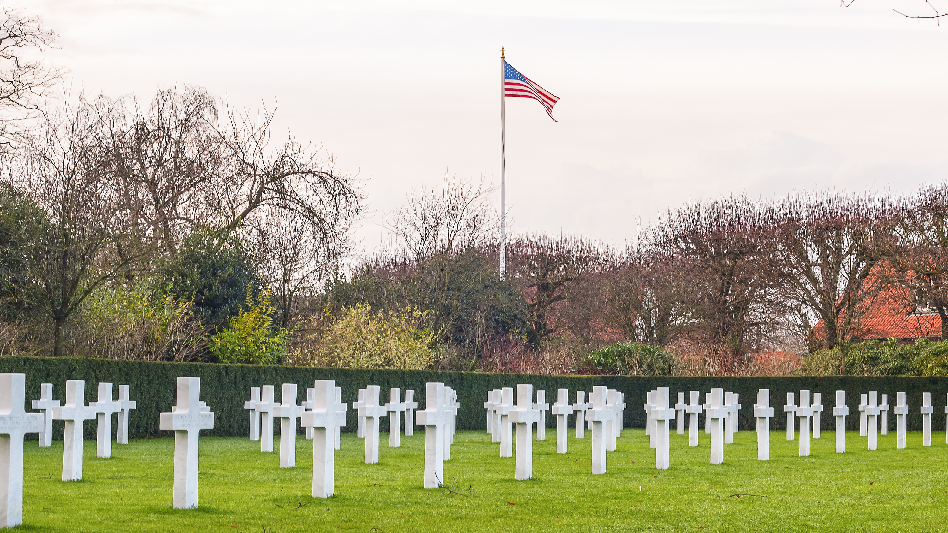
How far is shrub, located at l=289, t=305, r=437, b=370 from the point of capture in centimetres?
2742

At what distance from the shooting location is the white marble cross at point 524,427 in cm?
1123

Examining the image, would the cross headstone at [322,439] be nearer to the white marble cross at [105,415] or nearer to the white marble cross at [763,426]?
the white marble cross at [105,415]

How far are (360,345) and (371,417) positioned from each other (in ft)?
53.0

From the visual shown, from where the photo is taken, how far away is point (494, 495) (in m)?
9.95

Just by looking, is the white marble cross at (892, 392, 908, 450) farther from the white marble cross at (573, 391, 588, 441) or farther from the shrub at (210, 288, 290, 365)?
the shrub at (210, 288, 290, 365)

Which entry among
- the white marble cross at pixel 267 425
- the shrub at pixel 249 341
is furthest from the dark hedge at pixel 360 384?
the white marble cross at pixel 267 425

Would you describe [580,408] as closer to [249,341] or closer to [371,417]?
[371,417]

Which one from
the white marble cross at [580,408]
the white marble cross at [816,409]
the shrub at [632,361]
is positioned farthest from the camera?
the shrub at [632,361]

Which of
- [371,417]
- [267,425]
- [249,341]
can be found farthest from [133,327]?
[371,417]

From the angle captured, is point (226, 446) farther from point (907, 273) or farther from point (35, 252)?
point (907, 273)

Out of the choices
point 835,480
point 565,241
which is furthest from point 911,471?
point 565,241

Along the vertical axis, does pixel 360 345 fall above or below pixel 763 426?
above

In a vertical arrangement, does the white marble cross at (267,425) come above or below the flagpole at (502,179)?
below

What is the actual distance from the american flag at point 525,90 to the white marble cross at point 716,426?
22248mm
